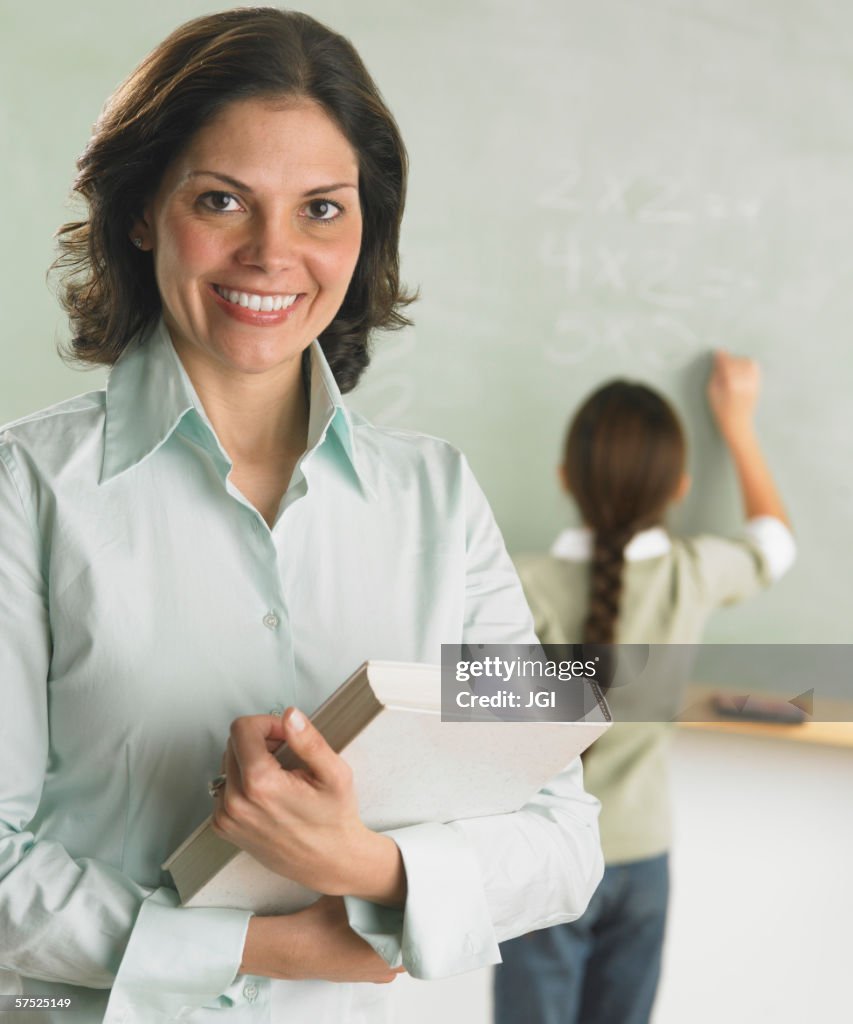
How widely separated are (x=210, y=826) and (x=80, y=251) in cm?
56

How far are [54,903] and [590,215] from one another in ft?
4.89

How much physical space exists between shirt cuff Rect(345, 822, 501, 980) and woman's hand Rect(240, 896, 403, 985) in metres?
0.01

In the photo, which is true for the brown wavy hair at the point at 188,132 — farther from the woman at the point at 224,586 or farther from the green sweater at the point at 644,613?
the green sweater at the point at 644,613

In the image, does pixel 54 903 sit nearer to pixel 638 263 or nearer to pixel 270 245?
pixel 270 245

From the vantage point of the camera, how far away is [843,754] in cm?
207

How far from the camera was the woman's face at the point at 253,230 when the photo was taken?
902 millimetres

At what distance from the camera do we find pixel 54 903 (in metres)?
0.83

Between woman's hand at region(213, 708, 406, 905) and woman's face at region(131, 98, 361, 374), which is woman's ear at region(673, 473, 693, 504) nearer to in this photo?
woman's face at region(131, 98, 361, 374)

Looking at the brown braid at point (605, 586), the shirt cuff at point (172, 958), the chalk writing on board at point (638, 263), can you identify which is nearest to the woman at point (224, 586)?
the shirt cuff at point (172, 958)

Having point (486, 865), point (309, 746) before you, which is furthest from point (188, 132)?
point (486, 865)

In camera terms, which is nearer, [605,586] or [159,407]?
[159,407]

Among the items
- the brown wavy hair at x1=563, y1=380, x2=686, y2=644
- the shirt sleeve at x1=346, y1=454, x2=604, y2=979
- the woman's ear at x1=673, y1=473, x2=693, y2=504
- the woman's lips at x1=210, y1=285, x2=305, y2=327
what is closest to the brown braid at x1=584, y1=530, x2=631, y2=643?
the brown wavy hair at x1=563, y1=380, x2=686, y2=644

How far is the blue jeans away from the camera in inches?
77.4

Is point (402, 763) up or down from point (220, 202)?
down
